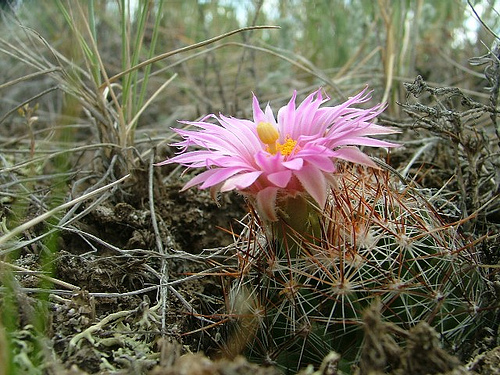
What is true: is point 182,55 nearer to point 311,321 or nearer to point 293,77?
point 293,77

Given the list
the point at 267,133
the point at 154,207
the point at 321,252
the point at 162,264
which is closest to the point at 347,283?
the point at 321,252

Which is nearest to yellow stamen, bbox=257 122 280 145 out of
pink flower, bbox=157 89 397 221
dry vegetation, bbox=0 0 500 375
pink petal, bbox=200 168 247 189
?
pink flower, bbox=157 89 397 221

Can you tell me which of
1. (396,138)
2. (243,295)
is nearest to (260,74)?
(396,138)

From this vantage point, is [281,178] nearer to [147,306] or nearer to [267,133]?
[267,133]

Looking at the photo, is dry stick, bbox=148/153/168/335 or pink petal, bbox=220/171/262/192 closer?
pink petal, bbox=220/171/262/192

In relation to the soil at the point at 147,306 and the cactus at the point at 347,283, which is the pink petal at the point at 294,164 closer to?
the cactus at the point at 347,283

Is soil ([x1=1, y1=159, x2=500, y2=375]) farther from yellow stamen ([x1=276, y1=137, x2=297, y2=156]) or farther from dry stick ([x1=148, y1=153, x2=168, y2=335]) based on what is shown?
yellow stamen ([x1=276, y1=137, x2=297, y2=156])
